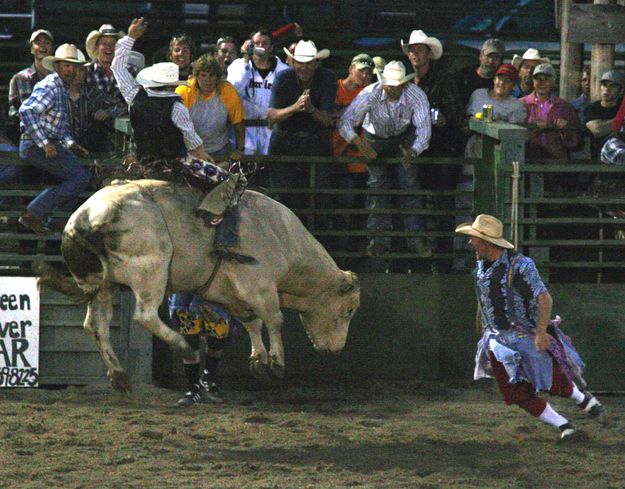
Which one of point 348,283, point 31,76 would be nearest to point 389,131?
point 348,283

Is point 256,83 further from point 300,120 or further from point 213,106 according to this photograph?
point 213,106

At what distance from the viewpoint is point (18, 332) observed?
1071 centimetres

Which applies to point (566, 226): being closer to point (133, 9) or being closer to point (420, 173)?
point (420, 173)

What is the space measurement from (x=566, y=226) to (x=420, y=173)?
3.97ft

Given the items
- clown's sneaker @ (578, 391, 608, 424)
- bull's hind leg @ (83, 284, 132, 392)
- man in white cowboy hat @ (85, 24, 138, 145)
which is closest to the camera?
bull's hind leg @ (83, 284, 132, 392)

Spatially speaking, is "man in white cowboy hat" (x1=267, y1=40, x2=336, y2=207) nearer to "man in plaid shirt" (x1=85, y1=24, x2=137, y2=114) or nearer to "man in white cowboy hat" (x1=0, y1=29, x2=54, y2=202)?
"man in plaid shirt" (x1=85, y1=24, x2=137, y2=114)

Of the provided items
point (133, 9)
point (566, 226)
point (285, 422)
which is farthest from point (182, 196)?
point (133, 9)

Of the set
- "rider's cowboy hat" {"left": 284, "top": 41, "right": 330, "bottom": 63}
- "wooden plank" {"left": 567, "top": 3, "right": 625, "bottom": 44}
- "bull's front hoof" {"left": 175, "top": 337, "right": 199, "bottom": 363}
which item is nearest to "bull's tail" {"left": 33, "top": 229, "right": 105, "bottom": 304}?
"bull's front hoof" {"left": 175, "top": 337, "right": 199, "bottom": 363}

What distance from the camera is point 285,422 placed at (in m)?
9.70

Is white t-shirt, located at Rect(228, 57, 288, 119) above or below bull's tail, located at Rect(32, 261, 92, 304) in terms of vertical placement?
above

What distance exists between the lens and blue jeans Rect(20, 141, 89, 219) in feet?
34.4

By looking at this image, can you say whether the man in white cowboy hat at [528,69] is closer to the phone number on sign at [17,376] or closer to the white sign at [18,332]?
the white sign at [18,332]

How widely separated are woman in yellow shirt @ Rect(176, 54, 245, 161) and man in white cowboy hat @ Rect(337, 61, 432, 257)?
2.72 ft

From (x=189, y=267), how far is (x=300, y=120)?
2.25m
